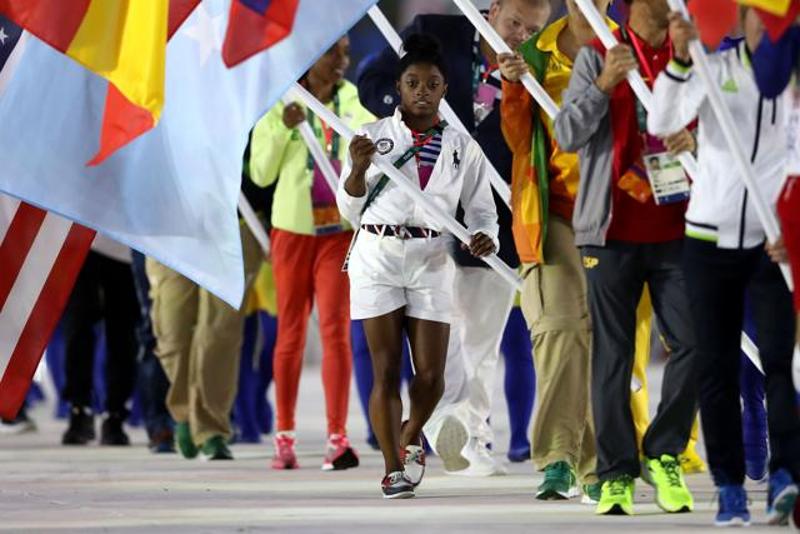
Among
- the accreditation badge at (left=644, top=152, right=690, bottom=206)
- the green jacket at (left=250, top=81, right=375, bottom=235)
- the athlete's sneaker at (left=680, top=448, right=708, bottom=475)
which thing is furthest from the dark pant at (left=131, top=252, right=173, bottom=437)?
the accreditation badge at (left=644, top=152, right=690, bottom=206)

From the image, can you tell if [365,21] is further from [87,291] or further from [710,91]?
[710,91]

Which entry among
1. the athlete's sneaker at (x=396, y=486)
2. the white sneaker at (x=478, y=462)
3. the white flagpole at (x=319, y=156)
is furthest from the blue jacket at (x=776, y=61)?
the white flagpole at (x=319, y=156)

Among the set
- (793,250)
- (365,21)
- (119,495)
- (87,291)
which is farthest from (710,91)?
(365,21)

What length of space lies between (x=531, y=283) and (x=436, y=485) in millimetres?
1409

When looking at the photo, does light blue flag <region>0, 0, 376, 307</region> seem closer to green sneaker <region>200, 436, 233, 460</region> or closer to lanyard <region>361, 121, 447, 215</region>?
lanyard <region>361, 121, 447, 215</region>

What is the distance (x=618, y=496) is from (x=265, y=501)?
180cm

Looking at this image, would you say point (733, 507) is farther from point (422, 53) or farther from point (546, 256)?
point (422, 53)

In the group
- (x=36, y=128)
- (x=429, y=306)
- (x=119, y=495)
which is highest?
(x=36, y=128)

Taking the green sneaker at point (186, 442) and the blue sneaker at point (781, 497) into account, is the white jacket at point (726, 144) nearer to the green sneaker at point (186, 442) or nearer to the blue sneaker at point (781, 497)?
the blue sneaker at point (781, 497)

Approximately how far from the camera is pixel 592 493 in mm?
10781

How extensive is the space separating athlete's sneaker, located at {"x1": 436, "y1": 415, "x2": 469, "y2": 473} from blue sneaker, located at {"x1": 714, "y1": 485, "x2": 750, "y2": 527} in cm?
332

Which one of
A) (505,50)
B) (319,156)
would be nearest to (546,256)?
(505,50)

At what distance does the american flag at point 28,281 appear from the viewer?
1144cm

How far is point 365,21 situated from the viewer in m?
28.3
